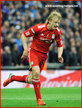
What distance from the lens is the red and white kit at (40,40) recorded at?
24.6 ft

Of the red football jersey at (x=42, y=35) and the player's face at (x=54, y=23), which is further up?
the player's face at (x=54, y=23)

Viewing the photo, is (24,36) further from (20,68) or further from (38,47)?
(20,68)

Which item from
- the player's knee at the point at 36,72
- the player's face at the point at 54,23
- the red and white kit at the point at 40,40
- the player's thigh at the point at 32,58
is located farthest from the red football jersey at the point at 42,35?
the player's knee at the point at 36,72

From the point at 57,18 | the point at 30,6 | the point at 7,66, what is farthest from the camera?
the point at 30,6

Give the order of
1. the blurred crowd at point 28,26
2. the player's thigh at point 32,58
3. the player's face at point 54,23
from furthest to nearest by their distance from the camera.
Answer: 1. the blurred crowd at point 28,26
2. the player's thigh at point 32,58
3. the player's face at point 54,23

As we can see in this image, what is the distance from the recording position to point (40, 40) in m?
Answer: 7.67

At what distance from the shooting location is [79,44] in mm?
16047

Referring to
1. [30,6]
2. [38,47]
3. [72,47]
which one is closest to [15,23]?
[30,6]

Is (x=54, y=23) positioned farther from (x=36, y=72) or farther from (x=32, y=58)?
(x=36, y=72)

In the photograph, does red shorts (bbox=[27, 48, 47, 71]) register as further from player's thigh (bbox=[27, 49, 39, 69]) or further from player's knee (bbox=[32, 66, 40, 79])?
player's knee (bbox=[32, 66, 40, 79])

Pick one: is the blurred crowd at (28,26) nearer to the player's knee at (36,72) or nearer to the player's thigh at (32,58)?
the player's thigh at (32,58)

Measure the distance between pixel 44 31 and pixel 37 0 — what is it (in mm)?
9860

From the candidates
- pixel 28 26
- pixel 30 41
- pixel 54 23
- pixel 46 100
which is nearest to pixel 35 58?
pixel 54 23

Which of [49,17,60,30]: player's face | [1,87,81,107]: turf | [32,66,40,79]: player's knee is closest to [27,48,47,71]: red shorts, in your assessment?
[32,66,40,79]: player's knee
